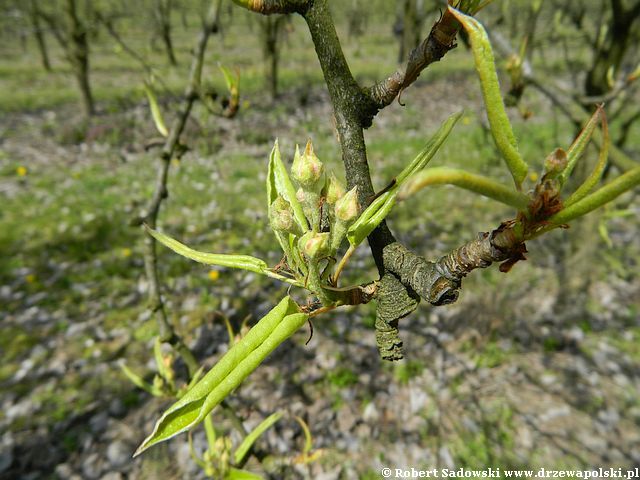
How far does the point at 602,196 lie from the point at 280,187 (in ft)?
1.86

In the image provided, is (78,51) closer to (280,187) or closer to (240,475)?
(240,475)

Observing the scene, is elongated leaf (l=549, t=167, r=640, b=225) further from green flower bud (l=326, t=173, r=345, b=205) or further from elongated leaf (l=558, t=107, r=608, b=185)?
green flower bud (l=326, t=173, r=345, b=205)

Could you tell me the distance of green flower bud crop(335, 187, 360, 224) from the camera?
0.63 metres

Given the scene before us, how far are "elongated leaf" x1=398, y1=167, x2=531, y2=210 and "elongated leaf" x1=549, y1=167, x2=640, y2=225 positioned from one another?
6 centimetres

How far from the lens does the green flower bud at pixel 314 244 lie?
0.63m

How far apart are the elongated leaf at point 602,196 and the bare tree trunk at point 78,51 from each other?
11.0m

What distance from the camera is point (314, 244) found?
0.63 metres

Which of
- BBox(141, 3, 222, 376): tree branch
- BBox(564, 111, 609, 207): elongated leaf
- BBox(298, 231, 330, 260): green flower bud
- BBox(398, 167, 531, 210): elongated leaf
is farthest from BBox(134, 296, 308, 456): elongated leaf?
BBox(141, 3, 222, 376): tree branch

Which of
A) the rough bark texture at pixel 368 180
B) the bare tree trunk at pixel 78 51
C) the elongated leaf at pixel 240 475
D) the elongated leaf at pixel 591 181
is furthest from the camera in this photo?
the bare tree trunk at pixel 78 51

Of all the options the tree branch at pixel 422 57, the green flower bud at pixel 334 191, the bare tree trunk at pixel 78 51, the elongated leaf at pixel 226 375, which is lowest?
the elongated leaf at pixel 226 375

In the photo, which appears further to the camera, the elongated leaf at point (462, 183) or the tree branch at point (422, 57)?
the tree branch at point (422, 57)

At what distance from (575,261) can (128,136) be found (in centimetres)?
909

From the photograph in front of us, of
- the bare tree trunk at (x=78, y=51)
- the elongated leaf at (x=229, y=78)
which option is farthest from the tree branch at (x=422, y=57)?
the bare tree trunk at (x=78, y=51)

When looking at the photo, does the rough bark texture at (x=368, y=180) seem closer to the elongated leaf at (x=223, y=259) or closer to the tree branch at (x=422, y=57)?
the tree branch at (x=422, y=57)
